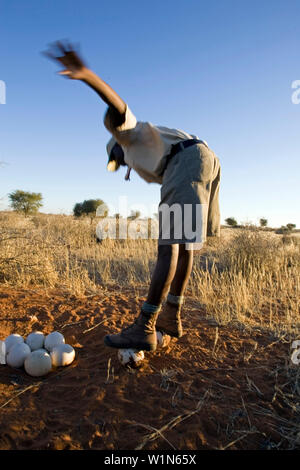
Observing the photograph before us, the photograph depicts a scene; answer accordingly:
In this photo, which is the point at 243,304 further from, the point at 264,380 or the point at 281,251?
the point at 281,251

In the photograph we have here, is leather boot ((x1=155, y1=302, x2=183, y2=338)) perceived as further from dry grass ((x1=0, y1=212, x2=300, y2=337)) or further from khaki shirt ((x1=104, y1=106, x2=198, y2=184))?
khaki shirt ((x1=104, y1=106, x2=198, y2=184))

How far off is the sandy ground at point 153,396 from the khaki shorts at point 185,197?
883 millimetres

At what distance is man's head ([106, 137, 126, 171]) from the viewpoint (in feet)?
7.38

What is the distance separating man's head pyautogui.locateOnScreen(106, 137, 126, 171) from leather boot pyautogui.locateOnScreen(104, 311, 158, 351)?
115cm

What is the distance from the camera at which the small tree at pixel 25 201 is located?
19438 millimetres

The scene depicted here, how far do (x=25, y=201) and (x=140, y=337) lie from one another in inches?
789

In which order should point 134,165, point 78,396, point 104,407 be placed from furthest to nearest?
point 134,165
point 78,396
point 104,407

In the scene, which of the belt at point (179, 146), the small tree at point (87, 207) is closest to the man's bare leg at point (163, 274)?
the belt at point (179, 146)

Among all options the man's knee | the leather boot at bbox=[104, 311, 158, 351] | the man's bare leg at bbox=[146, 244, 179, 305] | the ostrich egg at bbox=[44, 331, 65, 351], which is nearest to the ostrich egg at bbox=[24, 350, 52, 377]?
the ostrich egg at bbox=[44, 331, 65, 351]

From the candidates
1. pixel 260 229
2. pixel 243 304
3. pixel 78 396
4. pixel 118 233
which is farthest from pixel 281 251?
pixel 78 396

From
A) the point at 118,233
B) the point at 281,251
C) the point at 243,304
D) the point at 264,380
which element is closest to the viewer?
the point at 264,380
